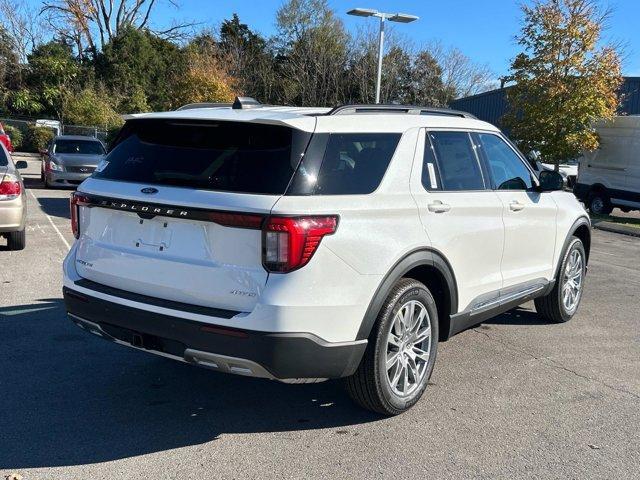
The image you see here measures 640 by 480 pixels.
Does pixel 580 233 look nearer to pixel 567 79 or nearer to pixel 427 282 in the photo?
pixel 427 282

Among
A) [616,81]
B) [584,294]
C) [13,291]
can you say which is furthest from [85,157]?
[616,81]

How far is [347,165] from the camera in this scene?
3664mm

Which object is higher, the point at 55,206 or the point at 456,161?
the point at 456,161

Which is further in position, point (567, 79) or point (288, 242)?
point (567, 79)

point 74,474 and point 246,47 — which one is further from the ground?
point 246,47

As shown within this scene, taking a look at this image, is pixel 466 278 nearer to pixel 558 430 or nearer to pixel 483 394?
pixel 483 394

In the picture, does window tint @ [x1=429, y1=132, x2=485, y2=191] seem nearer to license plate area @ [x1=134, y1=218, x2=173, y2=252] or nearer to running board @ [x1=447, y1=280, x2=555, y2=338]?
running board @ [x1=447, y1=280, x2=555, y2=338]

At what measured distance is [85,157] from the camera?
16938 millimetres

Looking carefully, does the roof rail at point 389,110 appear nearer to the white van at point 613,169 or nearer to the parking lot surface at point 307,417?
the parking lot surface at point 307,417

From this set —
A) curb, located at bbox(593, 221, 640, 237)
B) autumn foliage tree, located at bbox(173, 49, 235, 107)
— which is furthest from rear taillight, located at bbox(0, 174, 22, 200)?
autumn foliage tree, located at bbox(173, 49, 235, 107)

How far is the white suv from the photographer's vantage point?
3.28 metres

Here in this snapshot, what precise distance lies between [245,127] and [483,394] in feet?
8.10

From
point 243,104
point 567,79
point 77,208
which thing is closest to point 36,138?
point 567,79

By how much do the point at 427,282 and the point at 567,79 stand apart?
50.4 feet
